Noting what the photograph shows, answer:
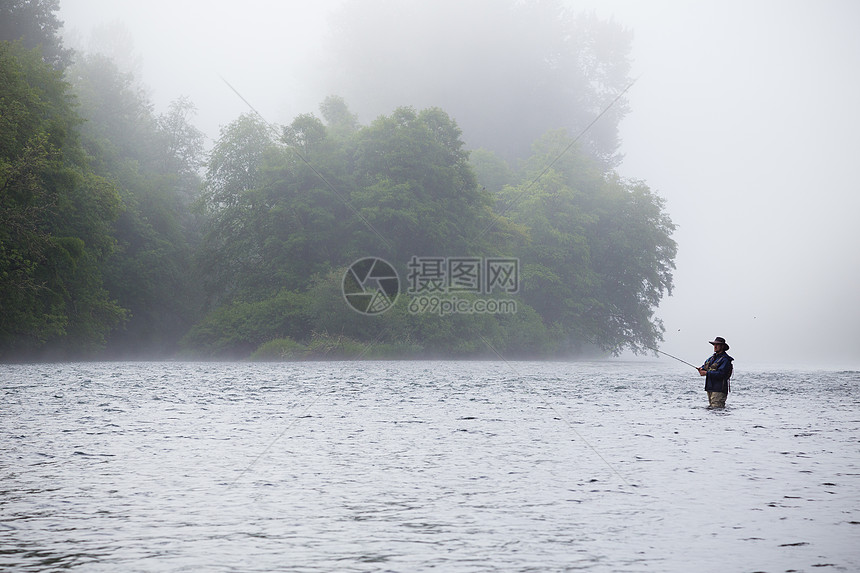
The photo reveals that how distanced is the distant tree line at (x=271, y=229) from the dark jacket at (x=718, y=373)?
3195cm

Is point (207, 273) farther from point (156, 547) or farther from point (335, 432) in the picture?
point (156, 547)

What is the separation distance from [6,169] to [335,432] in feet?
104

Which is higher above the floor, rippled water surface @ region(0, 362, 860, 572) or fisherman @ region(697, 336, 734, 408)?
fisherman @ region(697, 336, 734, 408)

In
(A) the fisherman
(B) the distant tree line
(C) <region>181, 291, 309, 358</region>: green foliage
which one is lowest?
(A) the fisherman

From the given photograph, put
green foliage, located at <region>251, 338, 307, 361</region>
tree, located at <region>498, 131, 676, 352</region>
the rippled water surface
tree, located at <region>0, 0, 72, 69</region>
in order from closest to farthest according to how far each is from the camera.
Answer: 1. the rippled water surface
2. green foliage, located at <region>251, 338, 307, 361</region>
3. tree, located at <region>0, 0, 72, 69</region>
4. tree, located at <region>498, 131, 676, 352</region>

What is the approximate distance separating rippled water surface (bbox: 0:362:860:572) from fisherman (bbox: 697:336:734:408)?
786mm

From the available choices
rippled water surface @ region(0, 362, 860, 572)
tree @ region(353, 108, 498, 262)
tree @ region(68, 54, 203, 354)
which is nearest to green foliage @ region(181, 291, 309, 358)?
tree @ region(68, 54, 203, 354)

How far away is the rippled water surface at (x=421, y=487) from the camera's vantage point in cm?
788

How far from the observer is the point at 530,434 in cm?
1703

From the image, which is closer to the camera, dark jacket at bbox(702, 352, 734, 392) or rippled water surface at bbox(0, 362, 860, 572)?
rippled water surface at bbox(0, 362, 860, 572)

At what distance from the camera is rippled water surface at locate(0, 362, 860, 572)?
788 cm

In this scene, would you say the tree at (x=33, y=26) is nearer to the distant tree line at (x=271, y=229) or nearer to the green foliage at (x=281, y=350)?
the distant tree line at (x=271, y=229)

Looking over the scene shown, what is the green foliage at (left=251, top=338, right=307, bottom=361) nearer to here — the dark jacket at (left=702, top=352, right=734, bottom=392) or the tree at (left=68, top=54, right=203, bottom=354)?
the tree at (left=68, top=54, right=203, bottom=354)

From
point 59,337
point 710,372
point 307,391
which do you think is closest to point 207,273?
point 59,337
